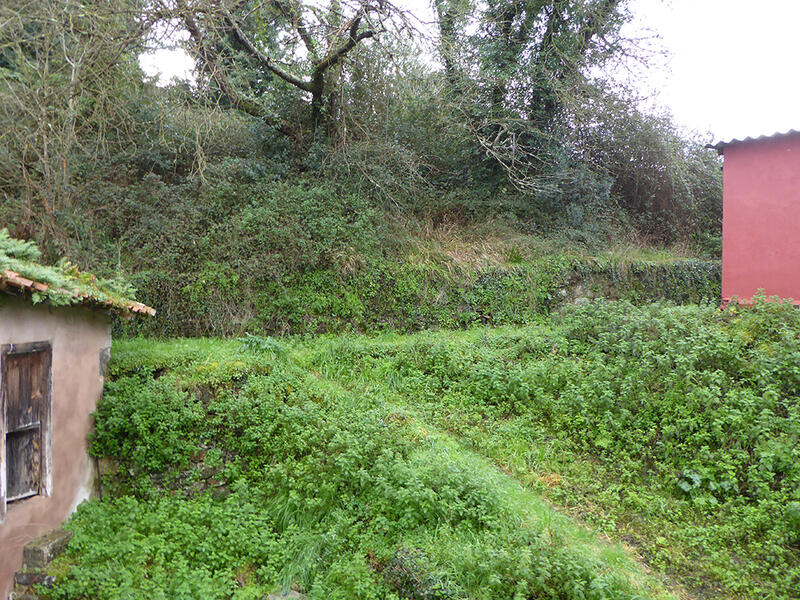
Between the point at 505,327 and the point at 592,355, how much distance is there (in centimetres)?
278

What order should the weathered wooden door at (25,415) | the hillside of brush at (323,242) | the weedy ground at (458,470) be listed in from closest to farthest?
the weedy ground at (458,470)
the weathered wooden door at (25,415)
the hillside of brush at (323,242)

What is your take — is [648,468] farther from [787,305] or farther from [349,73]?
[349,73]

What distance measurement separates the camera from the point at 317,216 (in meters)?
12.1

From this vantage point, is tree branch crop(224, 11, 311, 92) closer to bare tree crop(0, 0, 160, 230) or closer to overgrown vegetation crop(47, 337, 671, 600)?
bare tree crop(0, 0, 160, 230)

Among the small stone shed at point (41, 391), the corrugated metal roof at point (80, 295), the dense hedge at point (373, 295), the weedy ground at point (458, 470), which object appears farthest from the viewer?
the dense hedge at point (373, 295)

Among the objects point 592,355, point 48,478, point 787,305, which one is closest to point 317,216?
point 592,355

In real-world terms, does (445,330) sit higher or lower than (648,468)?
higher

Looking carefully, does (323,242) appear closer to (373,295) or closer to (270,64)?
(373,295)

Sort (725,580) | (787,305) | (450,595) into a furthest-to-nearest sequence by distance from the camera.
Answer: (787,305), (725,580), (450,595)

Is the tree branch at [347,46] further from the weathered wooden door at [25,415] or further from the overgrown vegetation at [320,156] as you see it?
the weathered wooden door at [25,415]

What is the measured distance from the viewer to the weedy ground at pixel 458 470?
5238 millimetres

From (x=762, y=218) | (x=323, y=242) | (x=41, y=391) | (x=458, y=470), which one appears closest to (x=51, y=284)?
(x=41, y=391)

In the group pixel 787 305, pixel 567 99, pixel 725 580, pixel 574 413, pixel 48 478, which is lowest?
pixel 725 580

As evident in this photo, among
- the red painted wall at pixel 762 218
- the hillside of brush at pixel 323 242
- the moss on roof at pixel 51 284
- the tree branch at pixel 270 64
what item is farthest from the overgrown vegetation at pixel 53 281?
the red painted wall at pixel 762 218
